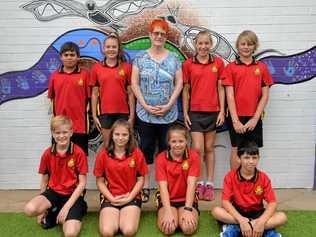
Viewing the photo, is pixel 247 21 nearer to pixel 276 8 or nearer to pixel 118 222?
pixel 276 8

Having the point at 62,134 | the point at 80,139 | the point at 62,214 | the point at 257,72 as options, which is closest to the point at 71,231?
the point at 62,214

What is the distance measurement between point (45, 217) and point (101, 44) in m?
1.89

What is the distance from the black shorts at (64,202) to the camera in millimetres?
4195

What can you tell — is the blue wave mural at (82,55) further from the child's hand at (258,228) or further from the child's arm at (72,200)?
the child's hand at (258,228)

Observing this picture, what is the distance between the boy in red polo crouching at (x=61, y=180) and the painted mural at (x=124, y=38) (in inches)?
36.8

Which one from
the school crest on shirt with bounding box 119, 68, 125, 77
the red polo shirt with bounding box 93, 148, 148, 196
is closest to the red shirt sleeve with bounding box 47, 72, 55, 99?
the school crest on shirt with bounding box 119, 68, 125, 77

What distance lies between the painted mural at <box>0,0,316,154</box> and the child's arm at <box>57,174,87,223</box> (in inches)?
40.2

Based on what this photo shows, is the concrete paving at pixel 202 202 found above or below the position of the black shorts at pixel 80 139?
below

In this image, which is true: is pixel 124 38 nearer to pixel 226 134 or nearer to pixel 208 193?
pixel 226 134

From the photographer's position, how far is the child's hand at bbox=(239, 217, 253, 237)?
388cm

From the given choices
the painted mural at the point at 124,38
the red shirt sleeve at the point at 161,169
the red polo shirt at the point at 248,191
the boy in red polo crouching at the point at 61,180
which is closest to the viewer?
the red polo shirt at the point at 248,191

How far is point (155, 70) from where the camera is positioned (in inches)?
183

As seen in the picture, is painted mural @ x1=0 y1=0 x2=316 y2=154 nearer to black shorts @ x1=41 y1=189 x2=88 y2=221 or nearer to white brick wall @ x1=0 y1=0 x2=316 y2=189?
white brick wall @ x1=0 y1=0 x2=316 y2=189

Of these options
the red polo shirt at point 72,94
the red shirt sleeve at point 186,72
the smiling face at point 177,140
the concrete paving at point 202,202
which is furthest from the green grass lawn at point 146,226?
the red shirt sleeve at point 186,72
